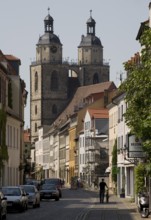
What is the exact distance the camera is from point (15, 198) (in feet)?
154

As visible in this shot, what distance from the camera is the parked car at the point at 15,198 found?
46.9 metres

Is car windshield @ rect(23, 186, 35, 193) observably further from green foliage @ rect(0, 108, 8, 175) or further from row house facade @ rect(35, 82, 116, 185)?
row house facade @ rect(35, 82, 116, 185)

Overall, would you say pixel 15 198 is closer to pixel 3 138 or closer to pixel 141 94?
pixel 141 94

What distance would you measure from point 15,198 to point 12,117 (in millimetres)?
29798

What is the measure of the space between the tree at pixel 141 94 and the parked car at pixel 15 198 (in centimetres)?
1407

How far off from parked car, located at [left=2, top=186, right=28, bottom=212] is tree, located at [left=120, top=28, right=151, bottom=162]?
14.1 meters

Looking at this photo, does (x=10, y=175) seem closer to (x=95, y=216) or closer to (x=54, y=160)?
(x=95, y=216)

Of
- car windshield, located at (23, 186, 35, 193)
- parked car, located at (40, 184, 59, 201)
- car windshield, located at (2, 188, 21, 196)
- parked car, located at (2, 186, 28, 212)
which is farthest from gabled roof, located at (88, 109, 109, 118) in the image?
car windshield, located at (2, 188, 21, 196)

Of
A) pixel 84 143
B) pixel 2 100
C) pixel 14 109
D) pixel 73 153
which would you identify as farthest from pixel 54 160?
pixel 2 100

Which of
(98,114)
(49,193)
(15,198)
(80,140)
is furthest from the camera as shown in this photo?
(80,140)

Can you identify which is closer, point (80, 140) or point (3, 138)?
point (3, 138)

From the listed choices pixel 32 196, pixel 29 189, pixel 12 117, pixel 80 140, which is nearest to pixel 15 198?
pixel 32 196

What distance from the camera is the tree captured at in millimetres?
30859

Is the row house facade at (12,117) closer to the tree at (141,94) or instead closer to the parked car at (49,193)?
the parked car at (49,193)
